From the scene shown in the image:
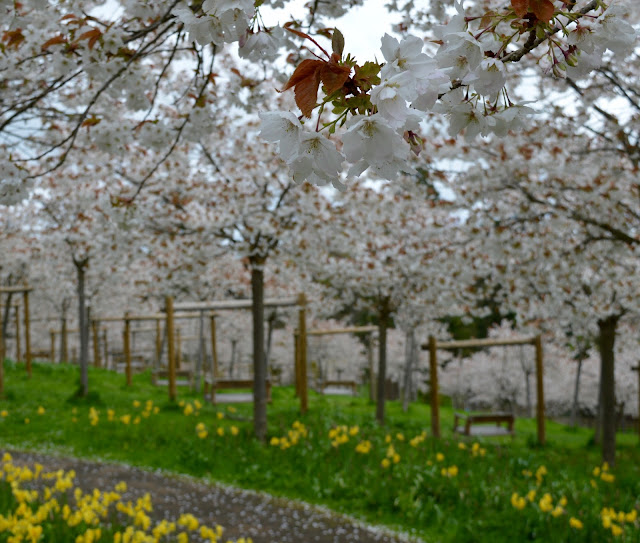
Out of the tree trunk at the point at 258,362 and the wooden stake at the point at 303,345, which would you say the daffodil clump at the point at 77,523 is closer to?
the tree trunk at the point at 258,362

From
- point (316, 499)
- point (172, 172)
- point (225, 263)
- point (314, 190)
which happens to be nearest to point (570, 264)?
point (314, 190)

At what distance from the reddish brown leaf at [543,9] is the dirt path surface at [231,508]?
14.8 feet

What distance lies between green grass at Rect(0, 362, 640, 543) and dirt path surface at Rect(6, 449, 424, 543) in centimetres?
25

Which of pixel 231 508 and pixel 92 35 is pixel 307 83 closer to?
pixel 92 35

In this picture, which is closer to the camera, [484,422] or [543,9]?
[543,9]

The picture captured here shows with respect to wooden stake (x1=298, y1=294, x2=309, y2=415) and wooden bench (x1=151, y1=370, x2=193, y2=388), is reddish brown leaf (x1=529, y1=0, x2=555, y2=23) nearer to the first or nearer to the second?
wooden stake (x1=298, y1=294, x2=309, y2=415)

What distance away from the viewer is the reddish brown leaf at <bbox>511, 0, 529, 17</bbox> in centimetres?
87

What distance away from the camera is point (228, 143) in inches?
295

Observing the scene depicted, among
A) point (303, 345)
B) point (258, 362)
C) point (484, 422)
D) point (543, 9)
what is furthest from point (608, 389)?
point (543, 9)

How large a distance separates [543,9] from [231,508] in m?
5.22

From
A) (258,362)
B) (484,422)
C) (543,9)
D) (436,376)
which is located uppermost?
(543,9)

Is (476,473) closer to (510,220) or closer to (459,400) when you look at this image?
(510,220)

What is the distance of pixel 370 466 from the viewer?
5992mm

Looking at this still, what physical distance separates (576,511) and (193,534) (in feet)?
10.4
